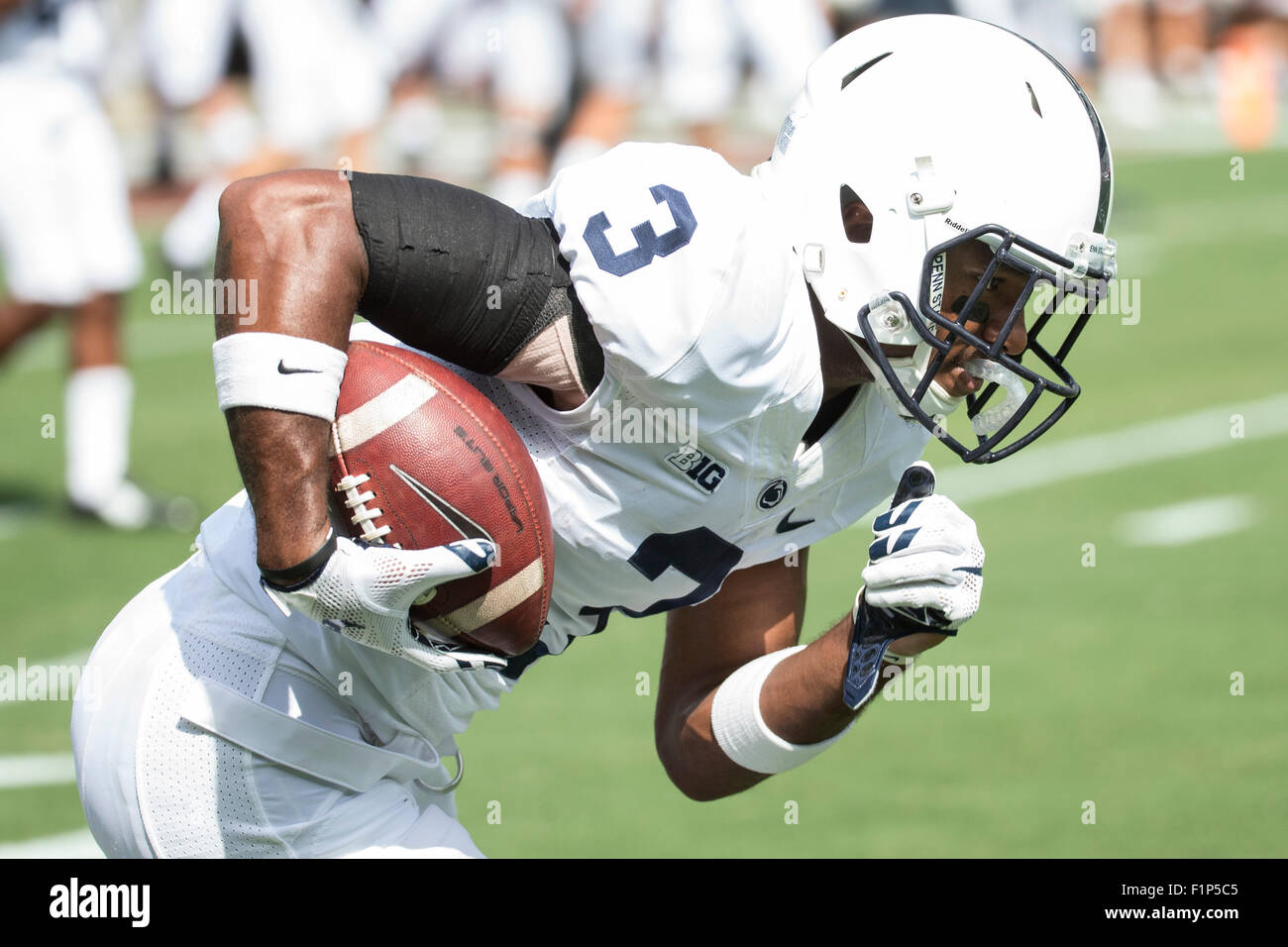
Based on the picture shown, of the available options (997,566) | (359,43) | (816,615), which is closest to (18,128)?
(816,615)

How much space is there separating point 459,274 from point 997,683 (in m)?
3.39

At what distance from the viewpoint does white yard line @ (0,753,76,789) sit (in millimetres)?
4469

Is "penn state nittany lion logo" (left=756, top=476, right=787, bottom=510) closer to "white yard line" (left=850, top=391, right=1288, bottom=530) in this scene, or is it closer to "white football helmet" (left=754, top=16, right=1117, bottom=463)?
"white football helmet" (left=754, top=16, right=1117, bottom=463)

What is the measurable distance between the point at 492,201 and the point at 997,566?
14.0ft

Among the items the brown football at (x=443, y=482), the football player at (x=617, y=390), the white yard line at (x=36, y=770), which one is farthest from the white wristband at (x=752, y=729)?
the white yard line at (x=36, y=770)

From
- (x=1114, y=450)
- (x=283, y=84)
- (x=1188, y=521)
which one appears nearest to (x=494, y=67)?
(x=283, y=84)

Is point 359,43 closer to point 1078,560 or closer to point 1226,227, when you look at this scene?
point 1226,227

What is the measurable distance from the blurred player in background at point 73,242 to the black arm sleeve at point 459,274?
4.48 metres

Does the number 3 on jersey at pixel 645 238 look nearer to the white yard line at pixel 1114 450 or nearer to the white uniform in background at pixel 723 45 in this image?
the white yard line at pixel 1114 450

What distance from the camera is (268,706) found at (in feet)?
8.11

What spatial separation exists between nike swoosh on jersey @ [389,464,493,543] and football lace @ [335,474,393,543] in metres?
0.05

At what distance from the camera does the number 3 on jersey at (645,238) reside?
221 centimetres

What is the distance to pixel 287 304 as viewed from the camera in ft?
6.95

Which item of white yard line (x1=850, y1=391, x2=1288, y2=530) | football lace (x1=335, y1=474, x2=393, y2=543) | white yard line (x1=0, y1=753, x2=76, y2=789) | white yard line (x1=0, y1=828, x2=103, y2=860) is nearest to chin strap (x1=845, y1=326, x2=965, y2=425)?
football lace (x1=335, y1=474, x2=393, y2=543)
